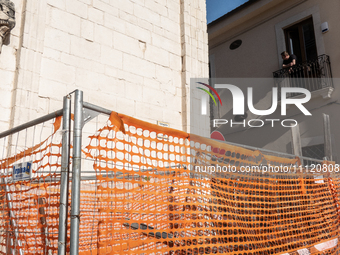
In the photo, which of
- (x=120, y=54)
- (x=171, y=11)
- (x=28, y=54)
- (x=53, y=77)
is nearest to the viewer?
(x=28, y=54)

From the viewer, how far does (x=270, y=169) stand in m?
4.71

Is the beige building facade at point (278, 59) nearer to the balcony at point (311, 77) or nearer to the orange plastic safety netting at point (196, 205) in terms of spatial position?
the balcony at point (311, 77)

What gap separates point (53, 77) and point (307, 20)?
1055 cm

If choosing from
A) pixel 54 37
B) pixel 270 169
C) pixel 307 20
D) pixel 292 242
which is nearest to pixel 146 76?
pixel 54 37

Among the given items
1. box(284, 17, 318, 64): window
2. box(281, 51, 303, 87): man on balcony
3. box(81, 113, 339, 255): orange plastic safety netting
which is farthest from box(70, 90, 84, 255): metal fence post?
box(284, 17, 318, 64): window

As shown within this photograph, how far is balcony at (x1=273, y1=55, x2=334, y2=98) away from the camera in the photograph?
10664 millimetres

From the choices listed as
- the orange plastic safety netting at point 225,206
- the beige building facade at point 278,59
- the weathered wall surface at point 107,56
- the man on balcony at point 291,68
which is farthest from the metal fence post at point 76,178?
the man on balcony at point 291,68

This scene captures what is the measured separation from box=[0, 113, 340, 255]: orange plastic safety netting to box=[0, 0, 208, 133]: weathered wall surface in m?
1.08

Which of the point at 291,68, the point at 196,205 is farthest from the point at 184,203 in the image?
the point at 291,68

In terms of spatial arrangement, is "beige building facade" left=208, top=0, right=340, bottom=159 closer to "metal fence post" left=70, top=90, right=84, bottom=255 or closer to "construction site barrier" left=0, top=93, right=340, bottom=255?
"construction site barrier" left=0, top=93, right=340, bottom=255

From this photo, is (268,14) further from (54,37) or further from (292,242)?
(292,242)

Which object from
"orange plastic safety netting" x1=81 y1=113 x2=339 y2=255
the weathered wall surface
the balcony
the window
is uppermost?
the window

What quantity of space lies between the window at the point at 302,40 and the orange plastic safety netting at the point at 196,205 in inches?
289

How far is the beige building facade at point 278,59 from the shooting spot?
35.5 feet
